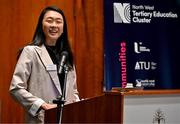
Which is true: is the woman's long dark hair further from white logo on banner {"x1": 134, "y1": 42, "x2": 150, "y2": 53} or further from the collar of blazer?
white logo on banner {"x1": 134, "y1": 42, "x2": 150, "y2": 53}

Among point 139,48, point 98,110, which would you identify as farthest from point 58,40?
point 139,48

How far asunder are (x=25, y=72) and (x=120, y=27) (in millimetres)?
1835

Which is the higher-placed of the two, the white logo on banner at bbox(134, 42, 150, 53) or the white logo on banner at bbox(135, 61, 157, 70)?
the white logo on banner at bbox(134, 42, 150, 53)

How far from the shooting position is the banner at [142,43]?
3.70m

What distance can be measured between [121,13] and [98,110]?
2.29 metres

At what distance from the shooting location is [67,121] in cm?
164

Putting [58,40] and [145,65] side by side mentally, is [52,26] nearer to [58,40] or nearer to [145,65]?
[58,40]

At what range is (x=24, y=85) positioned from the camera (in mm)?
2125

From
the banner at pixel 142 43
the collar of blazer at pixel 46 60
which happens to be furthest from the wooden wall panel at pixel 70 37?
the collar of blazer at pixel 46 60

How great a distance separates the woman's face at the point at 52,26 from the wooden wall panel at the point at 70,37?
3.69 feet

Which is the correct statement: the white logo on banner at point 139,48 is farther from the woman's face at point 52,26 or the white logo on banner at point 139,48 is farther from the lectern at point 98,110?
the lectern at point 98,110

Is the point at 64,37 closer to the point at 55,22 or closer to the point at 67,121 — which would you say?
the point at 55,22

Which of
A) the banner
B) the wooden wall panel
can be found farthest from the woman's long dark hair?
the banner

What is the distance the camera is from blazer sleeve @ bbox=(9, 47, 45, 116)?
2037 mm
